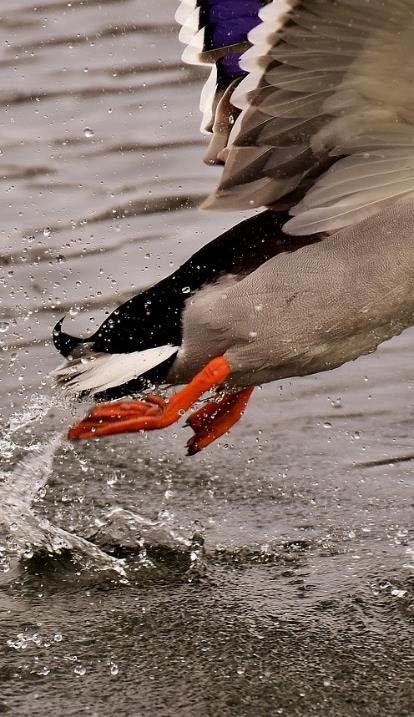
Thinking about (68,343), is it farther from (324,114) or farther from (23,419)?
(324,114)

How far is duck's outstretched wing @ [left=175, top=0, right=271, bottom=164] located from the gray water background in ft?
3.37

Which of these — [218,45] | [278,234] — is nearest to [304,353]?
[278,234]

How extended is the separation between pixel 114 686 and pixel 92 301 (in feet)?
8.26

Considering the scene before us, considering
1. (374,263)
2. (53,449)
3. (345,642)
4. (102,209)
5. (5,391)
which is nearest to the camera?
(345,642)

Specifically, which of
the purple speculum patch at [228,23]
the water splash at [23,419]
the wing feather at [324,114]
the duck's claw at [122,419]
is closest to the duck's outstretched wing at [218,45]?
the purple speculum patch at [228,23]

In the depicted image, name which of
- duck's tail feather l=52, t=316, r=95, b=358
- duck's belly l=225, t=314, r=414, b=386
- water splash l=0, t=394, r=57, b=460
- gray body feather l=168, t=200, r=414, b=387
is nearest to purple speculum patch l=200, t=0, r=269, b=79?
gray body feather l=168, t=200, r=414, b=387

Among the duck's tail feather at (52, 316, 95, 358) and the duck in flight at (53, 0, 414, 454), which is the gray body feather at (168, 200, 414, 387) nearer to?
the duck in flight at (53, 0, 414, 454)

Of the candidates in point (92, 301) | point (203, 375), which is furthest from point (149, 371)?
point (92, 301)

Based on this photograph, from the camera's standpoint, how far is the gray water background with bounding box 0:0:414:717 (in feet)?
11.2

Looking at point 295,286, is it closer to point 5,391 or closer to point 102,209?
point 5,391

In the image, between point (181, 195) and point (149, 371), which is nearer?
point (149, 371)

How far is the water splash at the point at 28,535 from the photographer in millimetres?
4020

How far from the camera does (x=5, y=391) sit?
16.4ft

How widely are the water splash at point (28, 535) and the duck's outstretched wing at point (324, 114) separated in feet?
3.28
